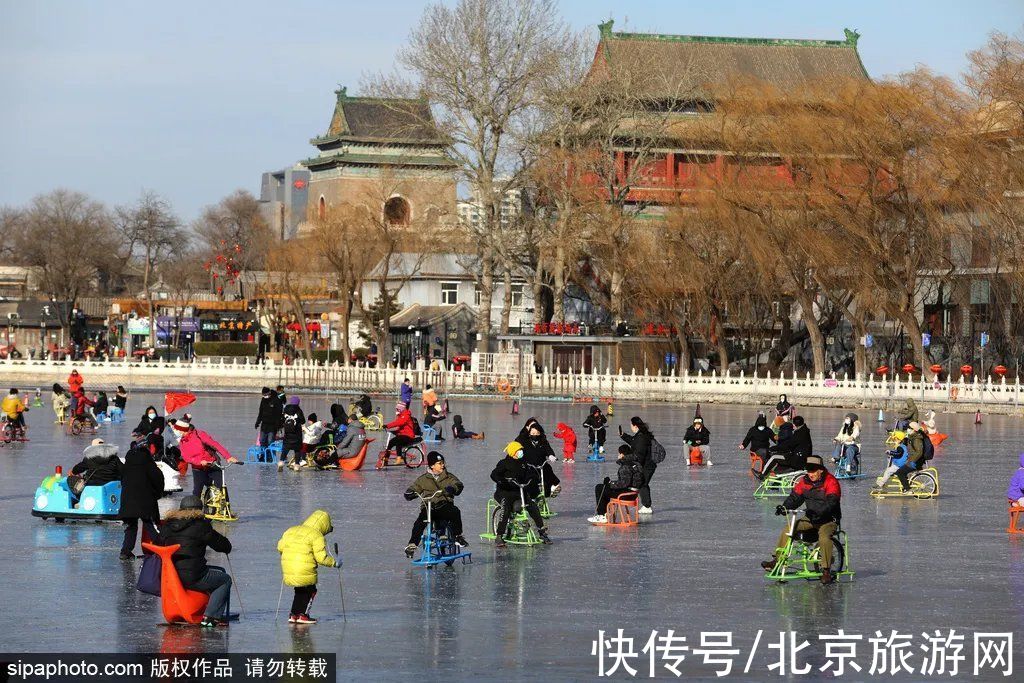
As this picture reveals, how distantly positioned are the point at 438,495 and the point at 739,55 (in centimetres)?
6905

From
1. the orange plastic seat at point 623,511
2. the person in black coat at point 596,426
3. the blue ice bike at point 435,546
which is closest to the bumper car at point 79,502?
the blue ice bike at point 435,546

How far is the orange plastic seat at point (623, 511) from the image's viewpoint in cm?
2197

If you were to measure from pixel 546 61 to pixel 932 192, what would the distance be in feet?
52.2

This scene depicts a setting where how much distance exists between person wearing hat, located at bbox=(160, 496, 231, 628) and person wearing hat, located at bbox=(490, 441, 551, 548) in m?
5.27

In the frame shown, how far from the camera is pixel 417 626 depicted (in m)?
14.6

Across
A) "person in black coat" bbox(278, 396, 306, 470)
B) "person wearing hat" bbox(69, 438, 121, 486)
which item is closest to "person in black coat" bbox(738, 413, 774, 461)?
"person in black coat" bbox(278, 396, 306, 470)

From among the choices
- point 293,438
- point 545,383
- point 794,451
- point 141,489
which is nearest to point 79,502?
point 141,489

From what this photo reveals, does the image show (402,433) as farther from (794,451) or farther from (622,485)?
(622,485)

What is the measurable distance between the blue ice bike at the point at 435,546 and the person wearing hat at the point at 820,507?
129 inches

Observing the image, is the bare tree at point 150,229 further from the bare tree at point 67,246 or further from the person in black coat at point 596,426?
the person in black coat at point 596,426

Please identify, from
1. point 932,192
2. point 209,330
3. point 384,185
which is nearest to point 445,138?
point 384,185

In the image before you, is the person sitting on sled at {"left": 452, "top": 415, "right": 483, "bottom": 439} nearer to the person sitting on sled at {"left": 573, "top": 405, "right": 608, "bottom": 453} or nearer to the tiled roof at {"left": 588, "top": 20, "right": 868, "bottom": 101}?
the person sitting on sled at {"left": 573, "top": 405, "right": 608, "bottom": 453}

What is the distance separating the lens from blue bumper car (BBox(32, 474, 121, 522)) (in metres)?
21.0

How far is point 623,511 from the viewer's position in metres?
22.2
